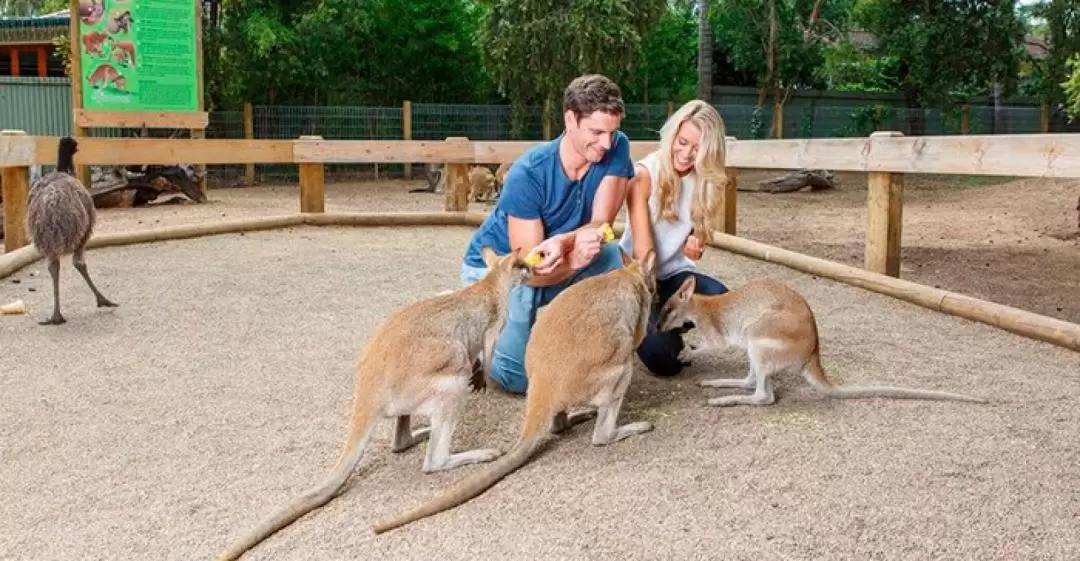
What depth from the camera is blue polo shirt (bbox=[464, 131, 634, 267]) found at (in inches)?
124

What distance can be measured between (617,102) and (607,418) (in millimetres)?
960

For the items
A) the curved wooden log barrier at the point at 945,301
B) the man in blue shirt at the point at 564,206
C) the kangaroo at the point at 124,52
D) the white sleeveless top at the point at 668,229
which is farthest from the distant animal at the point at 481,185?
the man in blue shirt at the point at 564,206

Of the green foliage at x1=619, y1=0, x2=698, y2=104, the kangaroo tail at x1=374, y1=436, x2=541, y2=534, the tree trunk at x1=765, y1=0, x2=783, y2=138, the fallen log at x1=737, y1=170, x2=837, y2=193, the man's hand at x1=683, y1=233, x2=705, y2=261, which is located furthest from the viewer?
the green foliage at x1=619, y1=0, x2=698, y2=104

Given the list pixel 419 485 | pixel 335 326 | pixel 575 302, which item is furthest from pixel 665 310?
pixel 335 326

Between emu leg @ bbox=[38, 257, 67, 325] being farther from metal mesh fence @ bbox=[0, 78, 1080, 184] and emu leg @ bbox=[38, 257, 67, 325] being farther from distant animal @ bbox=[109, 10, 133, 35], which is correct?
metal mesh fence @ bbox=[0, 78, 1080, 184]

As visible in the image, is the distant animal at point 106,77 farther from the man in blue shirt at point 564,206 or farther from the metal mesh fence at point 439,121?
the man in blue shirt at point 564,206

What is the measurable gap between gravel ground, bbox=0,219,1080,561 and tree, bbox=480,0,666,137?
11.2 meters

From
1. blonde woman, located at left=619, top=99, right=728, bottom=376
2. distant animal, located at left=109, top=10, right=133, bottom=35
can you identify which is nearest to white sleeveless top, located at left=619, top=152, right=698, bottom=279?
blonde woman, located at left=619, top=99, right=728, bottom=376

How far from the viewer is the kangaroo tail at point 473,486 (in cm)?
217

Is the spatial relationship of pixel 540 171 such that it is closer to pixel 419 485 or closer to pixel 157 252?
pixel 419 485

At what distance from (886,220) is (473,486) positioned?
12.0ft

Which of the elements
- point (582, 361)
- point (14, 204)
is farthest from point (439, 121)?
point (582, 361)

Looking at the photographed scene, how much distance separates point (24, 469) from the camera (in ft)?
8.46

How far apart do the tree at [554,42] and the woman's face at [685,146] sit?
11.7 meters
